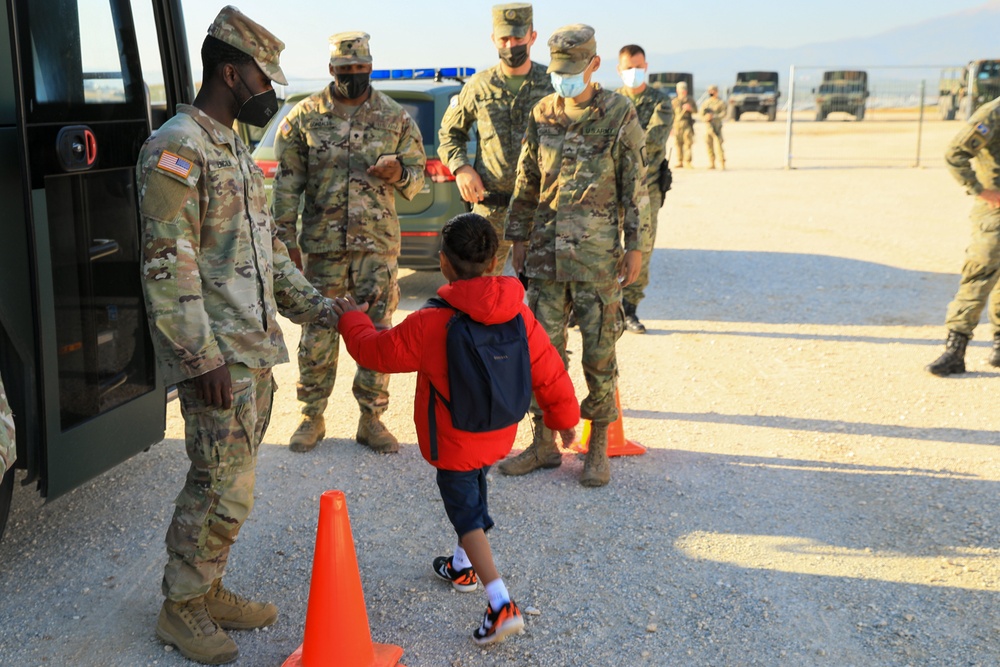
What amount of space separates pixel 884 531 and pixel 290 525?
2.66 metres

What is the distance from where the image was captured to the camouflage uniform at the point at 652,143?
7461 mm

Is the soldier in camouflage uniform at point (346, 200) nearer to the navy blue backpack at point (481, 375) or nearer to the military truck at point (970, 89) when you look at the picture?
the navy blue backpack at point (481, 375)

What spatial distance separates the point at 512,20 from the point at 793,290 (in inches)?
185

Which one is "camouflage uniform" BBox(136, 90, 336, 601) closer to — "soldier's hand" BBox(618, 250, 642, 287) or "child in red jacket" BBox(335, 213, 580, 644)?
"child in red jacket" BBox(335, 213, 580, 644)

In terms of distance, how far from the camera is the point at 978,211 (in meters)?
6.57

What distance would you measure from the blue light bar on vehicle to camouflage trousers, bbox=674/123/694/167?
13.2 m

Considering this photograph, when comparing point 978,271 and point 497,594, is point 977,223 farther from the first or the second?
point 497,594

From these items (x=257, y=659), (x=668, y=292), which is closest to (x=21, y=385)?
(x=257, y=659)

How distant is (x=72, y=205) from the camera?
3637 millimetres

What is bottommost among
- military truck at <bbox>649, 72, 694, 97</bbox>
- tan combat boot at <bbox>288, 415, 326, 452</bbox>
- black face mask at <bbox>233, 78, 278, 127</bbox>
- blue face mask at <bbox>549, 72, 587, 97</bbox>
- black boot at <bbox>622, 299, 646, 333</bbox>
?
tan combat boot at <bbox>288, 415, 326, 452</bbox>

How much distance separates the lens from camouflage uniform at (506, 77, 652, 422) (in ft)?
15.6

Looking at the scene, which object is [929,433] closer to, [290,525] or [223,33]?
[290,525]

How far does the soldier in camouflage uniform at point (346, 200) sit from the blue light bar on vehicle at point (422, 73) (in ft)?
12.5

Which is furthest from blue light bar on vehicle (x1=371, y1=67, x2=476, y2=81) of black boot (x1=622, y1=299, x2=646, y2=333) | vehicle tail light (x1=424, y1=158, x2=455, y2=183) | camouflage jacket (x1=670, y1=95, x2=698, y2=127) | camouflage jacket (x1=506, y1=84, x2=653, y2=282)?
camouflage jacket (x1=670, y1=95, x2=698, y2=127)
